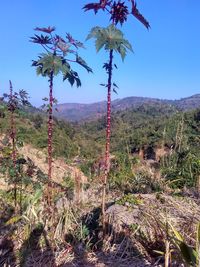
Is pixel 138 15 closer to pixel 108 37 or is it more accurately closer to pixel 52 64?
pixel 108 37

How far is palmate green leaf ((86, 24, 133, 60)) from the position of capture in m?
2.59

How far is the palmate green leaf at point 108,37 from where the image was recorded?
259 cm

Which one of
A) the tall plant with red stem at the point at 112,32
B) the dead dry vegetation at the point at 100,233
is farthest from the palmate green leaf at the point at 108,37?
the dead dry vegetation at the point at 100,233

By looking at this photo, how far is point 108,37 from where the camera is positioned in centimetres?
262

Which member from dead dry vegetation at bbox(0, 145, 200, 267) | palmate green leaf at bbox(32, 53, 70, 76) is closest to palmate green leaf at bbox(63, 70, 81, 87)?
palmate green leaf at bbox(32, 53, 70, 76)

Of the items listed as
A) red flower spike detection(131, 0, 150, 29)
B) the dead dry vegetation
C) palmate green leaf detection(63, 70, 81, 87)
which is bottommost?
the dead dry vegetation

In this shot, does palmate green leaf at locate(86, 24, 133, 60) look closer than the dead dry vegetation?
Yes

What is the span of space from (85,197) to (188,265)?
223 cm

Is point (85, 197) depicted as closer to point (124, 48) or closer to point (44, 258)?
point (44, 258)

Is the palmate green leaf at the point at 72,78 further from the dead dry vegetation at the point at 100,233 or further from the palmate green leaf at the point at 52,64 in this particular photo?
the dead dry vegetation at the point at 100,233

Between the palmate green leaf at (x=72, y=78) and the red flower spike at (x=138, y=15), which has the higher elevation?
the red flower spike at (x=138, y=15)

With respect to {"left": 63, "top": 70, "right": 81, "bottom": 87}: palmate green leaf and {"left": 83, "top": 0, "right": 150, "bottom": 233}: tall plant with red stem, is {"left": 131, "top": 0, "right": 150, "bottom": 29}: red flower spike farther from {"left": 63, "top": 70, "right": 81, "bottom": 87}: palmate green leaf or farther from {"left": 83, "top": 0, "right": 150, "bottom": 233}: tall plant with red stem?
{"left": 63, "top": 70, "right": 81, "bottom": 87}: palmate green leaf

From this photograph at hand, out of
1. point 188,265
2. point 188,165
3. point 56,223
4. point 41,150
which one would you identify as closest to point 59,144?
point 41,150

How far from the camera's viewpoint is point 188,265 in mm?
2121
